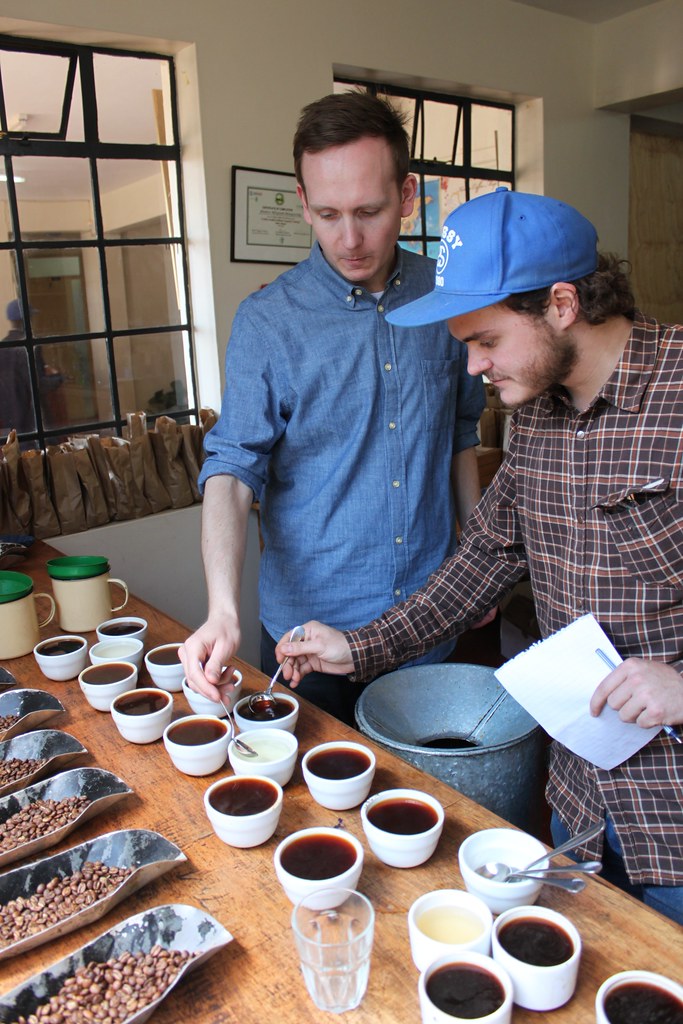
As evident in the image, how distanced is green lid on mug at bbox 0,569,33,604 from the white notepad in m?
1.11

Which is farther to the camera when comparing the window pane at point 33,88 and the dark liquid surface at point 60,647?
the window pane at point 33,88

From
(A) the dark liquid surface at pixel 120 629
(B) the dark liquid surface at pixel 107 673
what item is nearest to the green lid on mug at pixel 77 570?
(A) the dark liquid surface at pixel 120 629

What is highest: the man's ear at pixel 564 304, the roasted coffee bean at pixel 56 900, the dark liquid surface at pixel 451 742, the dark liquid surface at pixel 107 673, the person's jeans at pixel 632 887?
the man's ear at pixel 564 304

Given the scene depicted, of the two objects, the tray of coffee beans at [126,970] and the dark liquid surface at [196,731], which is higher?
the dark liquid surface at [196,731]

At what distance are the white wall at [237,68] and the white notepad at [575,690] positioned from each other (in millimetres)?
2354

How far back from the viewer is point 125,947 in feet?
3.17

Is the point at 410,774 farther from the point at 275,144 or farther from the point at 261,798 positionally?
the point at 275,144

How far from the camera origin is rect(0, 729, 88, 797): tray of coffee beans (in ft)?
4.38

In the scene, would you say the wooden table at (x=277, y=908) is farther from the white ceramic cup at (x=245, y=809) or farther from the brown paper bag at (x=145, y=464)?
the brown paper bag at (x=145, y=464)

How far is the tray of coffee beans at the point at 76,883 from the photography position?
999 millimetres

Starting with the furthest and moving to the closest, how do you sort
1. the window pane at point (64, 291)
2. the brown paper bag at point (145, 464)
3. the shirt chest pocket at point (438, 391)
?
the brown paper bag at point (145, 464), the window pane at point (64, 291), the shirt chest pocket at point (438, 391)

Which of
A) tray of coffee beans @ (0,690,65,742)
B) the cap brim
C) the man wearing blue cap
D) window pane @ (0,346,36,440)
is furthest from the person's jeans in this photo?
window pane @ (0,346,36,440)

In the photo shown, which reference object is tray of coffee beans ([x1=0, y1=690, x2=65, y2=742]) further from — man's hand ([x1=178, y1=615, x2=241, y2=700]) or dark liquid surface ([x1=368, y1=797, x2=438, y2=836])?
dark liquid surface ([x1=368, y1=797, x2=438, y2=836])

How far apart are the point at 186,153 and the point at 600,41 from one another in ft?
10.6
